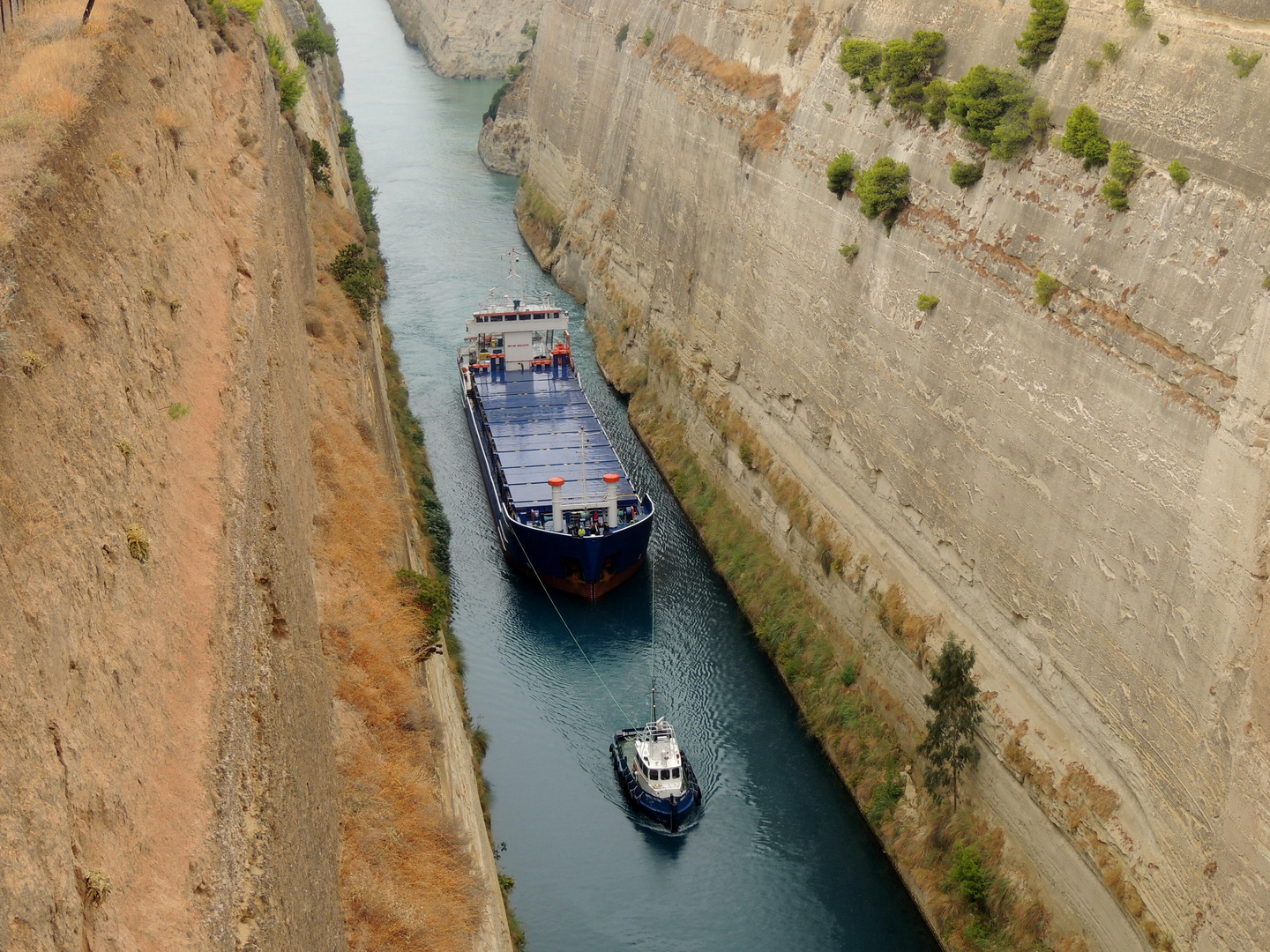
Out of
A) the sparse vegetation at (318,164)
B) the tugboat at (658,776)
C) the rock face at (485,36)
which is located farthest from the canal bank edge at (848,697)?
the rock face at (485,36)

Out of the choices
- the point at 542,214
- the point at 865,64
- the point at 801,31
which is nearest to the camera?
the point at 865,64

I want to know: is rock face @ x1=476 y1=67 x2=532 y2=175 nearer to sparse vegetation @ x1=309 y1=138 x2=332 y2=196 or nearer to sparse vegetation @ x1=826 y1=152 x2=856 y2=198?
sparse vegetation @ x1=309 y1=138 x2=332 y2=196

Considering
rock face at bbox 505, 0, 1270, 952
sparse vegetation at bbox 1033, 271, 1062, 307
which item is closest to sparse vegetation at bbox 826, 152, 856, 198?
rock face at bbox 505, 0, 1270, 952

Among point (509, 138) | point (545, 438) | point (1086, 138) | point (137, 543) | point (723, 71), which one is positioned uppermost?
point (1086, 138)

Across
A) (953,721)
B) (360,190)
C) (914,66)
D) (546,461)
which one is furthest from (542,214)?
(953,721)

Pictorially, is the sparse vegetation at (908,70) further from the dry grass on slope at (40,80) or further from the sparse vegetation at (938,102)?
the dry grass on slope at (40,80)

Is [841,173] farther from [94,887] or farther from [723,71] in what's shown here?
[94,887]

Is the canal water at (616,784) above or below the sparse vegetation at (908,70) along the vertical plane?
below
